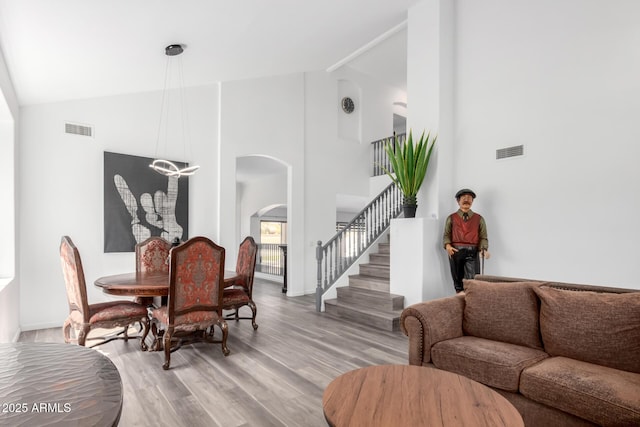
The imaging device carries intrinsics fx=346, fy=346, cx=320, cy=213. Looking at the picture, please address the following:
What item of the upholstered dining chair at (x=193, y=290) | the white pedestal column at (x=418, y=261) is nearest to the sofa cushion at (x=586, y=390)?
the white pedestal column at (x=418, y=261)

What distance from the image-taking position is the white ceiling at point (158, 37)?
2.80m

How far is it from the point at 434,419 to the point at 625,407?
0.99m

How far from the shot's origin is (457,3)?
481 cm

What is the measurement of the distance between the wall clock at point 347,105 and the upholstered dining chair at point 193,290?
5294mm

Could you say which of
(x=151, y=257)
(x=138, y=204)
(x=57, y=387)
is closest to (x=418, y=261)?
(x=151, y=257)

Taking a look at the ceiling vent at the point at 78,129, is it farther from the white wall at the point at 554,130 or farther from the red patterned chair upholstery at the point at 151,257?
the white wall at the point at 554,130

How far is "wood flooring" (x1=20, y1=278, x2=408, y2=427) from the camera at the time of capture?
2.30 metres

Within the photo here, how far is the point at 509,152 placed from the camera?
4270mm

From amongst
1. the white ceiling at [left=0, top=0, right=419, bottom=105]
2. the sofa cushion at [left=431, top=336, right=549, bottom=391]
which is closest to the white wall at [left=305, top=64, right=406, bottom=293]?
the white ceiling at [left=0, top=0, right=419, bottom=105]

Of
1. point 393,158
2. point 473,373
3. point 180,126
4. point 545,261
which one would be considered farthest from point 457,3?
point 473,373

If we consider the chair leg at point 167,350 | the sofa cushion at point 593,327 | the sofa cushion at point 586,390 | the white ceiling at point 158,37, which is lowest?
the chair leg at point 167,350

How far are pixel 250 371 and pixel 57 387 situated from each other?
8.75 feet

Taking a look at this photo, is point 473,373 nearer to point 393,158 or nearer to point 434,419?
point 434,419

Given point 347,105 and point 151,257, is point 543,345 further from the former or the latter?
point 347,105
